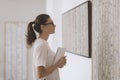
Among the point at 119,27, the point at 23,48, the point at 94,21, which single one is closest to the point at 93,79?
the point at 94,21

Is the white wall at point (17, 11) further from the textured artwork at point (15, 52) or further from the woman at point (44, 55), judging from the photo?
the woman at point (44, 55)

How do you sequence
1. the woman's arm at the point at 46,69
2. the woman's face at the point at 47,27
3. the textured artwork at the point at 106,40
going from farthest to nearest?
1. the woman's face at the point at 47,27
2. the woman's arm at the point at 46,69
3. the textured artwork at the point at 106,40

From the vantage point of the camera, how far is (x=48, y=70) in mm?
1687

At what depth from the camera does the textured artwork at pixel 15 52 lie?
4.83 m

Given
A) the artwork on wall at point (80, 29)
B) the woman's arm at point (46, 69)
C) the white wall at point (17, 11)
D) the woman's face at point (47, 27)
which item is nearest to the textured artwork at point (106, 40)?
the artwork on wall at point (80, 29)

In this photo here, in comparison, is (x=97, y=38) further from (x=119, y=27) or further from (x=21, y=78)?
(x=21, y=78)

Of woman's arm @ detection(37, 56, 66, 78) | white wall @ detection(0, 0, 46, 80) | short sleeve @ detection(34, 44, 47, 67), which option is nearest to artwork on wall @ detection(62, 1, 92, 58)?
woman's arm @ detection(37, 56, 66, 78)

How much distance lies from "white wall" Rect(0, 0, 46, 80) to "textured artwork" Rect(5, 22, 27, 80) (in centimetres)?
10

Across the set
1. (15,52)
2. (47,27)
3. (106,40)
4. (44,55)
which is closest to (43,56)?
(44,55)

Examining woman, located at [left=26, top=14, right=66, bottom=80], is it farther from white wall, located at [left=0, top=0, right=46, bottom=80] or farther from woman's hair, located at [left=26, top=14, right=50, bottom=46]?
white wall, located at [left=0, top=0, right=46, bottom=80]

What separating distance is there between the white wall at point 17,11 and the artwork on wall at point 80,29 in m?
2.40

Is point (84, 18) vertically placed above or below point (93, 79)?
above

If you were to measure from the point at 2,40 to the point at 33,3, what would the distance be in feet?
3.56

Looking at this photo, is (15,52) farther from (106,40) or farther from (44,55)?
(106,40)
